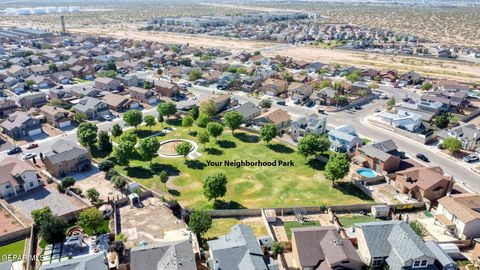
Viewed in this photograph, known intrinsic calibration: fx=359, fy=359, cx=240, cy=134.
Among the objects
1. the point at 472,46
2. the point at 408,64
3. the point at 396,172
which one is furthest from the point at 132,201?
the point at 472,46

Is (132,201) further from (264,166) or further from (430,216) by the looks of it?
(430,216)

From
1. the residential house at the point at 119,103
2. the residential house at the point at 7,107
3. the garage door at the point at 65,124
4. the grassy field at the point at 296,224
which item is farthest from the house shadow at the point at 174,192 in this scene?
the residential house at the point at 7,107

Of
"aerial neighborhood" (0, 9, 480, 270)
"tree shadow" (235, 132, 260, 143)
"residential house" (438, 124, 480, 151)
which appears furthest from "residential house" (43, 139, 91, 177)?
"residential house" (438, 124, 480, 151)

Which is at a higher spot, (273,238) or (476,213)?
→ (476,213)

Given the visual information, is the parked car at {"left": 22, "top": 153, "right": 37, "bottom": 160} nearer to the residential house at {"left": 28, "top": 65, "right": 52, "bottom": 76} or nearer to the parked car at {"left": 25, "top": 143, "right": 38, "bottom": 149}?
the parked car at {"left": 25, "top": 143, "right": 38, "bottom": 149}

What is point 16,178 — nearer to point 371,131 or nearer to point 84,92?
point 84,92

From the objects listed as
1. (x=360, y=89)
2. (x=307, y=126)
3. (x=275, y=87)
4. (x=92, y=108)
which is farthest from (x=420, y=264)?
(x=92, y=108)

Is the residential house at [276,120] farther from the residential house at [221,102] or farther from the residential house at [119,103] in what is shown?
the residential house at [119,103]
